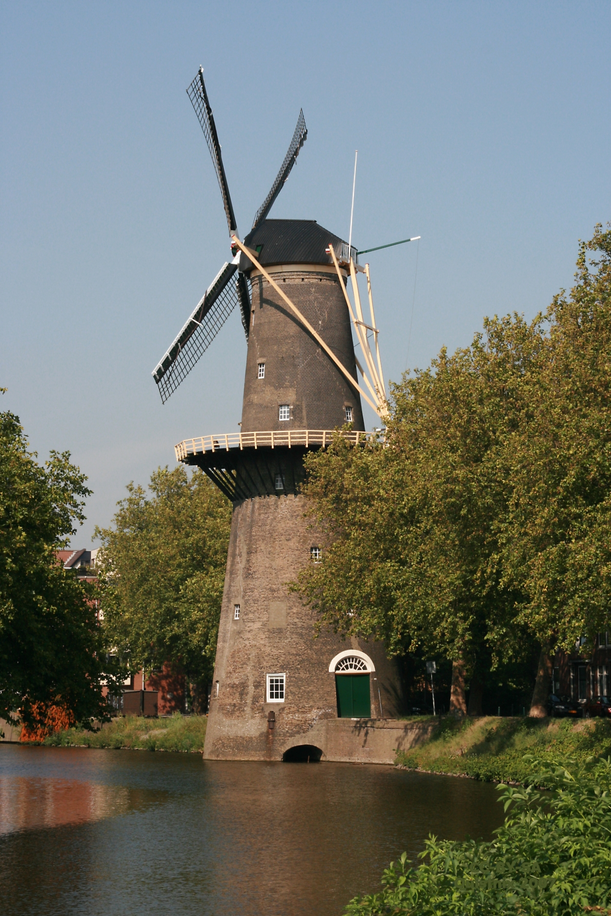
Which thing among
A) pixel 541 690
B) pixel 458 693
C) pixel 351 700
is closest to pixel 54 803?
pixel 541 690

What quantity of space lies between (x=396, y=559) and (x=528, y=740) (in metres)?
7.82

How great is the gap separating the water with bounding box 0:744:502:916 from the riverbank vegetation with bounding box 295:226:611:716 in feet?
16.4

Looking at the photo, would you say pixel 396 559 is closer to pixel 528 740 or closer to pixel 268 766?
pixel 528 740

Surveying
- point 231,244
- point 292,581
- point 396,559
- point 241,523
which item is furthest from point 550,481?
point 231,244

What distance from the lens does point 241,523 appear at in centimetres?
4709

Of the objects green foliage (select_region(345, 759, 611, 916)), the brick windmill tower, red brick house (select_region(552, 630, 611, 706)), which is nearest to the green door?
the brick windmill tower

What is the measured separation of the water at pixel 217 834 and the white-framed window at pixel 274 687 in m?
5.29

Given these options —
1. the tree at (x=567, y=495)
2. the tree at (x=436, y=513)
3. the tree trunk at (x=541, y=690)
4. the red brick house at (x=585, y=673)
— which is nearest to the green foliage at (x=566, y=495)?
the tree at (x=567, y=495)

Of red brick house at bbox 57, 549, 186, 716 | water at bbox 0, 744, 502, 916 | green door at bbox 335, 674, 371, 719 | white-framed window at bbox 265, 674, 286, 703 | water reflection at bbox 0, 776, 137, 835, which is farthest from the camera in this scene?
red brick house at bbox 57, 549, 186, 716

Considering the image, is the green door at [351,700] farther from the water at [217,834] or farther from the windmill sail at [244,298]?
the windmill sail at [244,298]

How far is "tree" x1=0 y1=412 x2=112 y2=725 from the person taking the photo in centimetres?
2439

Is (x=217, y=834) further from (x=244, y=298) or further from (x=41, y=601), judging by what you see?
(x=244, y=298)

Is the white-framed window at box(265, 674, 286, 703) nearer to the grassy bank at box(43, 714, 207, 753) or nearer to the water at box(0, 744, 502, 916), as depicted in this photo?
the water at box(0, 744, 502, 916)

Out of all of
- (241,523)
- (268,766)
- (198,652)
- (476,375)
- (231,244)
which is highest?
(231,244)
